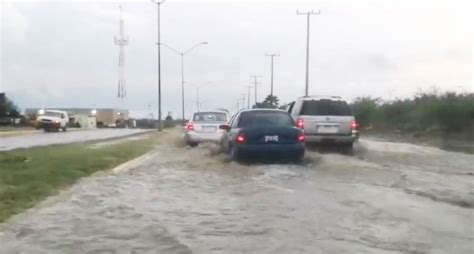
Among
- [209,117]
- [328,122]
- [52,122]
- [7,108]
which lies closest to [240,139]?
[328,122]

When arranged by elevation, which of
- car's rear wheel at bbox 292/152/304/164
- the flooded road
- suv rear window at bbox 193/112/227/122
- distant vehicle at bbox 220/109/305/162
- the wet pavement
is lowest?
the wet pavement

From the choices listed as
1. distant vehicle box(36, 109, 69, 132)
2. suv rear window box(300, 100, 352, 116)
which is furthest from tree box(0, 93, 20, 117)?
suv rear window box(300, 100, 352, 116)

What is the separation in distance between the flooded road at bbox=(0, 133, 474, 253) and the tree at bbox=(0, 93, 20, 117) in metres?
73.7

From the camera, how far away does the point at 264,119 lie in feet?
62.6

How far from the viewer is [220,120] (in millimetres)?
29750

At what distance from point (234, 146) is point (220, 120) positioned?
11148 millimetres

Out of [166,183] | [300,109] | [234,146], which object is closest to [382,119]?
[300,109]

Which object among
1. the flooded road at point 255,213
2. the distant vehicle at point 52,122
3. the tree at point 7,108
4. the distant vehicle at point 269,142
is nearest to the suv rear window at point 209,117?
the distant vehicle at point 269,142

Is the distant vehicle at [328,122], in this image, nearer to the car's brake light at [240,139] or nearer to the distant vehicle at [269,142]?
the distant vehicle at [269,142]

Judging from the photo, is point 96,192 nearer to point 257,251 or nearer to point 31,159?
point 257,251

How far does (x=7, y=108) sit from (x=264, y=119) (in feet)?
248

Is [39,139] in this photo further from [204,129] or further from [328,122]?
[328,122]

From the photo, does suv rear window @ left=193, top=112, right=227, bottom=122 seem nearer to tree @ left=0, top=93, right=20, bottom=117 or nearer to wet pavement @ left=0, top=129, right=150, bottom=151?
wet pavement @ left=0, top=129, right=150, bottom=151

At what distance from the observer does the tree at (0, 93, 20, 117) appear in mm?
87244
